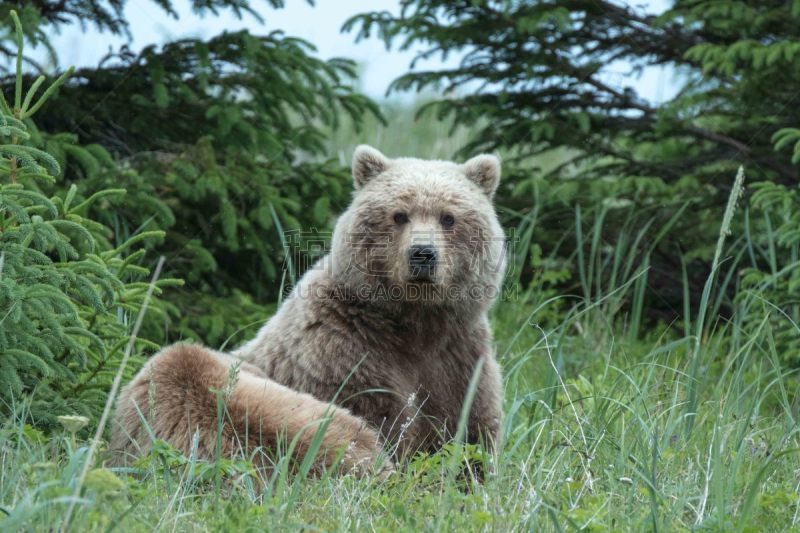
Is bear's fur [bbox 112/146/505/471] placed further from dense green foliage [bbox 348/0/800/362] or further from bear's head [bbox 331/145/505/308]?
dense green foliage [bbox 348/0/800/362]

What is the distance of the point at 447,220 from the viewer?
15.1ft

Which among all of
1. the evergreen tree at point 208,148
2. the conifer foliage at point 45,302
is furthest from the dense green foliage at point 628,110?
the conifer foliage at point 45,302

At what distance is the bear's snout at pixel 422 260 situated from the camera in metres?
4.29

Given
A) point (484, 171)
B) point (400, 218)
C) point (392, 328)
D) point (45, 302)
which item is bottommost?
point (392, 328)

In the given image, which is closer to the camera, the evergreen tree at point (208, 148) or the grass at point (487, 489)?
the grass at point (487, 489)

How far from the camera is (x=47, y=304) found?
4.04 meters

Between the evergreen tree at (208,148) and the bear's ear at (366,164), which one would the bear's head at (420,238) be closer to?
the bear's ear at (366,164)

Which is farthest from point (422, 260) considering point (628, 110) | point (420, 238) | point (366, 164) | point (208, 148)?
point (628, 110)

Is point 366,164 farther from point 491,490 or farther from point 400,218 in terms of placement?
point 491,490

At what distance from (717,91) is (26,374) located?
5.89 meters

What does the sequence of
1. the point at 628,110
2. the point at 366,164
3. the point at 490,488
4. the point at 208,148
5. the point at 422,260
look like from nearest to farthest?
the point at 490,488, the point at 422,260, the point at 366,164, the point at 208,148, the point at 628,110

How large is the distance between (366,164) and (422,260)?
2.73 feet

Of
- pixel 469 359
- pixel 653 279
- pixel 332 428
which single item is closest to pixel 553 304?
pixel 653 279

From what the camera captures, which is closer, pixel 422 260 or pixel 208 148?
pixel 422 260
